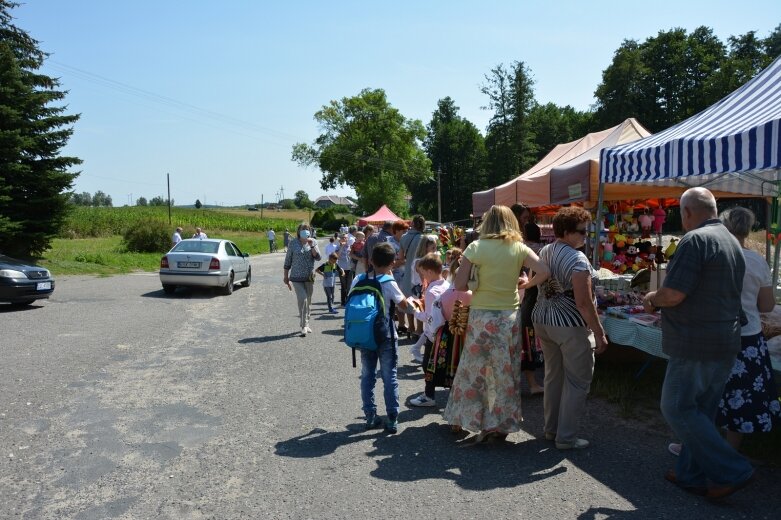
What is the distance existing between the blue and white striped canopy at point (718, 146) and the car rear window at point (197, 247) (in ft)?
35.3

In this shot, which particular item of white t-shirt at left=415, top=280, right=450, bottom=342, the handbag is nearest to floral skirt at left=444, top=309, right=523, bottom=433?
the handbag

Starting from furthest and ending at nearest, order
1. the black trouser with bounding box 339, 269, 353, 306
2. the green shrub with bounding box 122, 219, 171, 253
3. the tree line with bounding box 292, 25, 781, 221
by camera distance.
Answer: the tree line with bounding box 292, 25, 781, 221
the green shrub with bounding box 122, 219, 171, 253
the black trouser with bounding box 339, 269, 353, 306

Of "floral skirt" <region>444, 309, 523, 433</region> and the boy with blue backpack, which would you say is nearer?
"floral skirt" <region>444, 309, 523, 433</region>

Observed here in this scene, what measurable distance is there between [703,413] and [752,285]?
38.0 inches

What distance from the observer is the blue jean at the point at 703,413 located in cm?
353

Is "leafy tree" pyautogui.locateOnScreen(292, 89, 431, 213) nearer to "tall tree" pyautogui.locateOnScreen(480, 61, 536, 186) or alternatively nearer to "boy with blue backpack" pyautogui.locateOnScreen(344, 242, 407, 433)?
"tall tree" pyautogui.locateOnScreen(480, 61, 536, 186)

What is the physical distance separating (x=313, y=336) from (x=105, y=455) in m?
5.11

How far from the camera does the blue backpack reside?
4.82m

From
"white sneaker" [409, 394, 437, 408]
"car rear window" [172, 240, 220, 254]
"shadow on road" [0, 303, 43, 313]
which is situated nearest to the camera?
"white sneaker" [409, 394, 437, 408]

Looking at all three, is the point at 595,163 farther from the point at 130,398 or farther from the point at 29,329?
the point at 29,329

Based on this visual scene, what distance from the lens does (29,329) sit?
32.3 ft

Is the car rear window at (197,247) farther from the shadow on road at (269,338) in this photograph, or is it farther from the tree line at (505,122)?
the tree line at (505,122)

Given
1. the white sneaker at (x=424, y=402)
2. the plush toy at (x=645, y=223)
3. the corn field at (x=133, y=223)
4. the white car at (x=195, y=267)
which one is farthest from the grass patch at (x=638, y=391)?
the corn field at (x=133, y=223)

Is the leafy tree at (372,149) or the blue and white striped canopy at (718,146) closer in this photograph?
→ the blue and white striped canopy at (718,146)
